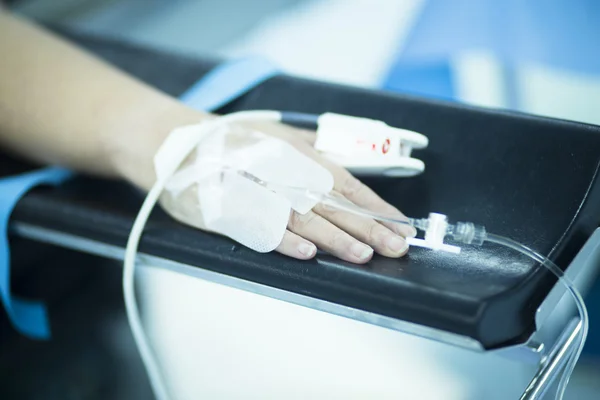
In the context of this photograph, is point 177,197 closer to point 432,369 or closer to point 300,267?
point 300,267

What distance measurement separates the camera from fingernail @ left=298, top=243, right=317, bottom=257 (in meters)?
0.65

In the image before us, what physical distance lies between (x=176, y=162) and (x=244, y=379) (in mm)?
300

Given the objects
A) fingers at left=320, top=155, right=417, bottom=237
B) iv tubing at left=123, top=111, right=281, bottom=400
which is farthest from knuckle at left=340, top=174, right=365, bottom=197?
iv tubing at left=123, top=111, right=281, bottom=400

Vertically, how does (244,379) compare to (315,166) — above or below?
below

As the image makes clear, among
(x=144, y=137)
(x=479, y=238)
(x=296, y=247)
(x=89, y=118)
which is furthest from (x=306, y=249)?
(x=89, y=118)

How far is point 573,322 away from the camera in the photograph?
65 centimetres

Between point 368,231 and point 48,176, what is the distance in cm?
46

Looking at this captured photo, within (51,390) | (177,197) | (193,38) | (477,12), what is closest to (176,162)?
(177,197)

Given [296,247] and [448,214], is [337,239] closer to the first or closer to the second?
[296,247]

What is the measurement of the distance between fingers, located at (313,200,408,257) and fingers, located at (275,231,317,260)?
4 cm

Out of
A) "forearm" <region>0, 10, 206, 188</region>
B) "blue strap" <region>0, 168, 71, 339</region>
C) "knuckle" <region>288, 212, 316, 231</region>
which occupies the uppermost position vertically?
"knuckle" <region>288, 212, 316, 231</region>

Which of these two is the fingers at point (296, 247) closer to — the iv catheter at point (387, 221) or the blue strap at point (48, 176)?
the iv catheter at point (387, 221)

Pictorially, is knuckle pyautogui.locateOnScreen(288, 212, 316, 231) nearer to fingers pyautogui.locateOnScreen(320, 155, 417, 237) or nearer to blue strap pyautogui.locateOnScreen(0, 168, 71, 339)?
fingers pyautogui.locateOnScreen(320, 155, 417, 237)

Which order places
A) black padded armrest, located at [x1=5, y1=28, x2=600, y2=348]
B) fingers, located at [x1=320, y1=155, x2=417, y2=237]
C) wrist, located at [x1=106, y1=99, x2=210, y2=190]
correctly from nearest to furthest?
black padded armrest, located at [x1=5, y1=28, x2=600, y2=348] < fingers, located at [x1=320, y1=155, x2=417, y2=237] < wrist, located at [x1=106, y1=99, x2=210, y2=190]
